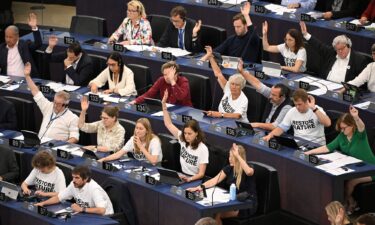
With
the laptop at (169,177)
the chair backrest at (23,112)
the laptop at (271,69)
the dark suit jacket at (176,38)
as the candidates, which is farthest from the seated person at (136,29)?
the laptop at (169,177)

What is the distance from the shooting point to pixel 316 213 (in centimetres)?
1071

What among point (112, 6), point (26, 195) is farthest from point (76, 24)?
point (26, 195)

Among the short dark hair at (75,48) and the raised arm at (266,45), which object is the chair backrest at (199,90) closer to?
the raised arm at (266,45)

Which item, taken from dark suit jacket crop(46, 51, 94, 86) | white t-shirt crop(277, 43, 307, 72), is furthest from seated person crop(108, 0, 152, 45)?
white t-shirt crop(277, 43, 307, 72)

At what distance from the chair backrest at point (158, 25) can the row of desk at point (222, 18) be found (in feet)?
1.57

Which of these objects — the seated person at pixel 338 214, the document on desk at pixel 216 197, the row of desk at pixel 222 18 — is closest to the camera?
the seated person at pixel 338 214

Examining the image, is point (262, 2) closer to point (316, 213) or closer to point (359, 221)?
point (316, 213)

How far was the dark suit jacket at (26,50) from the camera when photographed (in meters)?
13.7

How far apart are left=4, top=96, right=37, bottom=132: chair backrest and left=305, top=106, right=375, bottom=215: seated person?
353cm

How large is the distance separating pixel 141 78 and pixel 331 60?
219 centimetres

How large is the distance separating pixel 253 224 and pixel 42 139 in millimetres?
2757

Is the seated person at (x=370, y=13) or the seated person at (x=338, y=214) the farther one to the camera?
the seated person at (x=370, y=13)

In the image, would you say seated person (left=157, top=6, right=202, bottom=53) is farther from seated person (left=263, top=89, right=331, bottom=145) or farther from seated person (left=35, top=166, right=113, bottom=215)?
seated person (left=35, top=166, right=113, bottom=215)

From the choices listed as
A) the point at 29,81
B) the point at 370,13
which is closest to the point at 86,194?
the point at 29,81
